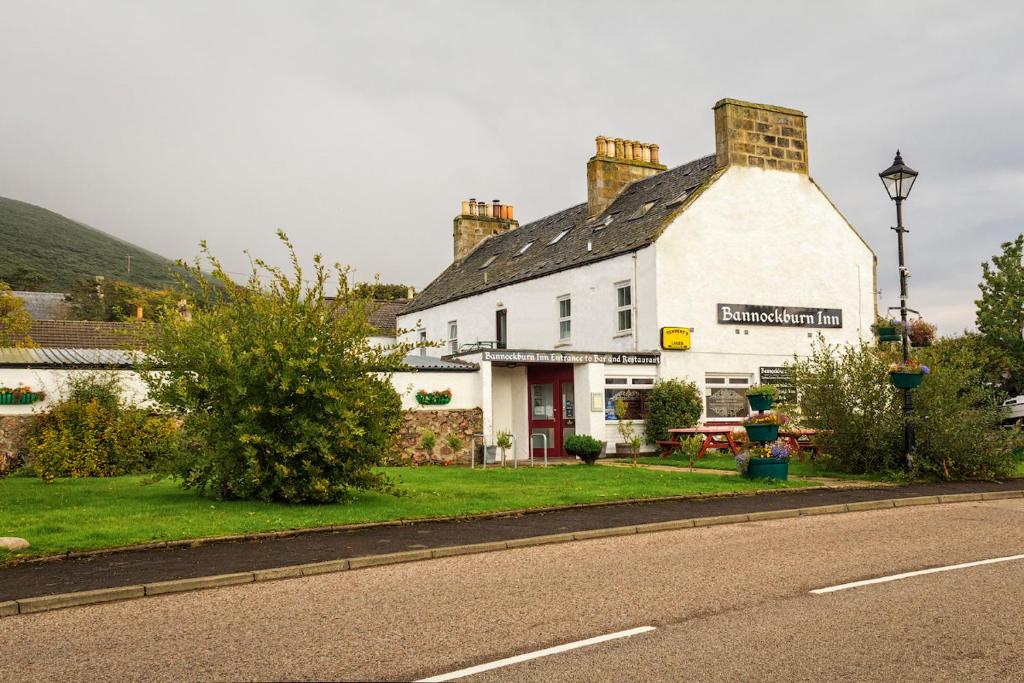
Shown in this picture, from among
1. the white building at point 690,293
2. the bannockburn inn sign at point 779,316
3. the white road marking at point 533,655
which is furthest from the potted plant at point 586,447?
the white road marking at point 533,655

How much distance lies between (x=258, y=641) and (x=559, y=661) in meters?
2.19

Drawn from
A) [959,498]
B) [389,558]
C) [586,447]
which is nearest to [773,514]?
[959,498]

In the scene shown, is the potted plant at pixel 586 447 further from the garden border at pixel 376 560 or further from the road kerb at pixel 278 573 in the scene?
the road kerb at pixel 278 573

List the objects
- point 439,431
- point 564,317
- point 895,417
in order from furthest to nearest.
Answer: 1. point 564,317
2. point 439,431
3. point 895,417

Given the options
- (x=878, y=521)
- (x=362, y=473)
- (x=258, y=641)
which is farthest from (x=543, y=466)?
(x=258, y=641)

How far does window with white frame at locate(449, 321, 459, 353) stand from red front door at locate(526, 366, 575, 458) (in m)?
10.2

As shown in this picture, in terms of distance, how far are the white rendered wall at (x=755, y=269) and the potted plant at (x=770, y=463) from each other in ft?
29.7


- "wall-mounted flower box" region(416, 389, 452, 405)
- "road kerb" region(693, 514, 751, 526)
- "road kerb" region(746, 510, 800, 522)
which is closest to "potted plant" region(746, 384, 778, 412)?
"road kerb" region(746, 510, 800, 522)

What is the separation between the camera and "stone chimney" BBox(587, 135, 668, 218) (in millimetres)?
34500

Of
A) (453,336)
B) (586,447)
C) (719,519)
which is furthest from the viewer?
(453,336)

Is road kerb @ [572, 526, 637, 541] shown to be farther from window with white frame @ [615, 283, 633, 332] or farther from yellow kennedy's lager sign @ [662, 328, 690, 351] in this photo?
window with white frame @ [615, 283, 633, 332]

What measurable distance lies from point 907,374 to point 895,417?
5.51ft

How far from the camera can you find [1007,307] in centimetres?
3866

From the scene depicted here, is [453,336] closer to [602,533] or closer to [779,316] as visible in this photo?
[779,316]
